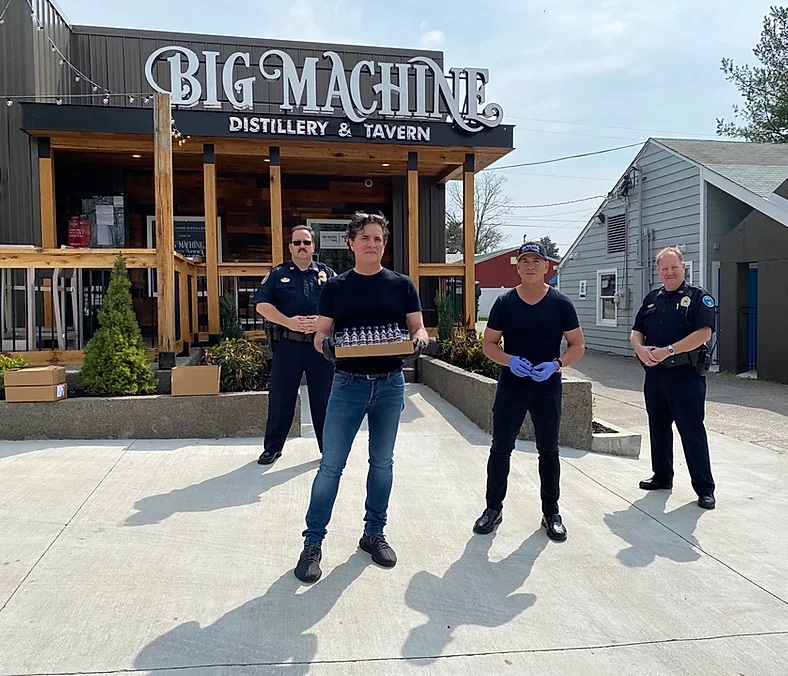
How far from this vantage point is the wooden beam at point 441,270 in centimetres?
986

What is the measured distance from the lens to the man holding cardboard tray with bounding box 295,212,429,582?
3.18m

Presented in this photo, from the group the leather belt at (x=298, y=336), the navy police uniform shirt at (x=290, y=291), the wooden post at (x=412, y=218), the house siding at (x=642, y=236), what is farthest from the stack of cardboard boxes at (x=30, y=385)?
the house siding at (x=642, y=236)

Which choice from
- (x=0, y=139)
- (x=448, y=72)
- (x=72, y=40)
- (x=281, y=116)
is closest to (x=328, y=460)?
(x=281, y=116)

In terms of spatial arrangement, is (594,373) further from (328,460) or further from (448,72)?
(328,460)

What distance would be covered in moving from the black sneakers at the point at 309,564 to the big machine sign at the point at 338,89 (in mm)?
6933

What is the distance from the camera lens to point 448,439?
19.1 feet

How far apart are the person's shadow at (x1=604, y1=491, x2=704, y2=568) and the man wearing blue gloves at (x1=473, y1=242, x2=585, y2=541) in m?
Answer: 0.38

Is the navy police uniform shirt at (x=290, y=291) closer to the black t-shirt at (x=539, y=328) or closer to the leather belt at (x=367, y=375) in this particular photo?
the black t-shirt at (x=539, y=328)

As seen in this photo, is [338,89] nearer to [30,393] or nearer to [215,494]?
[30,393]

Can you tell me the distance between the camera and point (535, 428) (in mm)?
3740

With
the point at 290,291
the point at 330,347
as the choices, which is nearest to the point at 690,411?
the point at 330,347

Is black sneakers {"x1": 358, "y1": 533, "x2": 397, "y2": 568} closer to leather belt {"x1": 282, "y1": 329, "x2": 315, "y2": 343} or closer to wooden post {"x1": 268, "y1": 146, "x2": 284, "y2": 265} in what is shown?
leather belt {"x1": 282, "y1": 329, "x2": 315, "y2": 343}

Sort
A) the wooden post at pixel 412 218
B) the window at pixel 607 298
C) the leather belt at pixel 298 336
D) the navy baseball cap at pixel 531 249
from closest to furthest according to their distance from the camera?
the navy baseball cap at pixel 531 249, the leather belt at pixel 298 336, the wooden post at pixel 412 218, the window at pixel 607 298

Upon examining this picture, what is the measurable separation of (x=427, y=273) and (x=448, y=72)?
286cm
